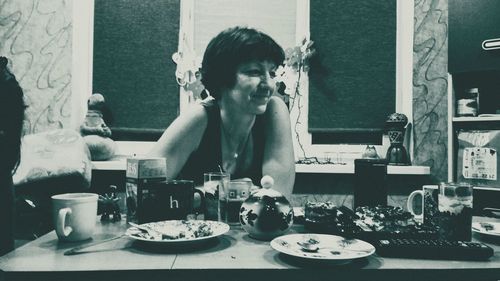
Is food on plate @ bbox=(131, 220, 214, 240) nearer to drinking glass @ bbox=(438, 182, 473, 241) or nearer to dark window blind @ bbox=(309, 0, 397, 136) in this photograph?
drinking glass @ bbox=(438, 182, 473, 241)

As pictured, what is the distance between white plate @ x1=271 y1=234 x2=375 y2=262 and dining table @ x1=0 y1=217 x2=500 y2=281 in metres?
0.02

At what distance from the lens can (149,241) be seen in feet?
2.67

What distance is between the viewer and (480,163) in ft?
7.03

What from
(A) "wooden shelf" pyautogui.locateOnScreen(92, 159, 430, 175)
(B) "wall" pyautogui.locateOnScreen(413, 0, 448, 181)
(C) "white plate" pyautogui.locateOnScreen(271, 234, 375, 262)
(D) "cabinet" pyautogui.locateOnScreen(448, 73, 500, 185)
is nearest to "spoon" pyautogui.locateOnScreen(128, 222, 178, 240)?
(C) "white plate" pyautogui.locateOnScreen(271, 234, 375, 262)

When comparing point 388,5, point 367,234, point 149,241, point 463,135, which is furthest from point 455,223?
point 388,5

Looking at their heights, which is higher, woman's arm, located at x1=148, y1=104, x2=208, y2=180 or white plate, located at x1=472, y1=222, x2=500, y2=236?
woman's arm, located at x1=148, y1=104, x2=208, y2=180

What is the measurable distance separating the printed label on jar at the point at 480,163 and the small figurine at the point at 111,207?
1.94 metres

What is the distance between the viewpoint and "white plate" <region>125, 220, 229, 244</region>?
82 cm

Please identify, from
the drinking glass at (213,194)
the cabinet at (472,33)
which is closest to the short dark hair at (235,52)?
the drinking glass at (213,194)

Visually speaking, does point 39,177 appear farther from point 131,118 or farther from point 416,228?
point 416,228

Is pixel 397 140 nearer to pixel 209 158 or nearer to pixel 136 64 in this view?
pixel 209 158

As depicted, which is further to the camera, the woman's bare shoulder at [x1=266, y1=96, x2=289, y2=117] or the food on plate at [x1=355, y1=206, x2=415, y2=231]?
the woman's bare shoulder at [x1=266, y1=96, x2=289, y2=117]

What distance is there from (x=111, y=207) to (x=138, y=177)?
0.70 ft

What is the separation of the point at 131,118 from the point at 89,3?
87cm
